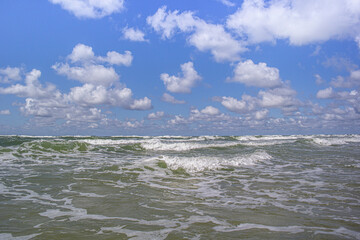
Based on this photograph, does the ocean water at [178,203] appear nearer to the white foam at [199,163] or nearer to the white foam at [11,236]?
the white foam at [11,236]

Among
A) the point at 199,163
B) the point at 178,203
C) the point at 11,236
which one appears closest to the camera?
the point at 11,236

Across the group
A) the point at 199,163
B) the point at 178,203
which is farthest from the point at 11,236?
the point at 199,163

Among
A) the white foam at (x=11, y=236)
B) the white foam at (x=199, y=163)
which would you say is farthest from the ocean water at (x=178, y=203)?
the white foam at (x=199, y=163)

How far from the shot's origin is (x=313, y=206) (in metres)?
5.59

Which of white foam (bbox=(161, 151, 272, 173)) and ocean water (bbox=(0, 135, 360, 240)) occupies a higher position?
white foam (bbox=(161, 151, 272, 173))

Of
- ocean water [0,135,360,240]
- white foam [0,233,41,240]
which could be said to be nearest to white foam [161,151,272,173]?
ocean water [0,135,360,240]

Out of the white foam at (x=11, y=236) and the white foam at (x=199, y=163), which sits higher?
the white foam at (x=199, y=163)

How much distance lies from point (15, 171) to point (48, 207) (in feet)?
18.5

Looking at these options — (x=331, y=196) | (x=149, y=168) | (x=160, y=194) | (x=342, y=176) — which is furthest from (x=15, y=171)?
(x=342, y=176)

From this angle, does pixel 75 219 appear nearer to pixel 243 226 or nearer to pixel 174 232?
pixel 174 232

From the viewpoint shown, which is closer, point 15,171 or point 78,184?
point 78,184

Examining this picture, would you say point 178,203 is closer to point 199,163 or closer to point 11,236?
point 11,236

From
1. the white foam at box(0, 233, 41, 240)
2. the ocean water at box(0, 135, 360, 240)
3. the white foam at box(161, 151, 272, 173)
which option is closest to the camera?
the white foam at box(0, 233, 41, 240)

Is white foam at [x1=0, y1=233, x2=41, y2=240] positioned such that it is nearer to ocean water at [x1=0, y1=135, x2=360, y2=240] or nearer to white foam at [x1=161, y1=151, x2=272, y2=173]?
ocean water at [x1=0, y1=135, x2=360, y2=240]
